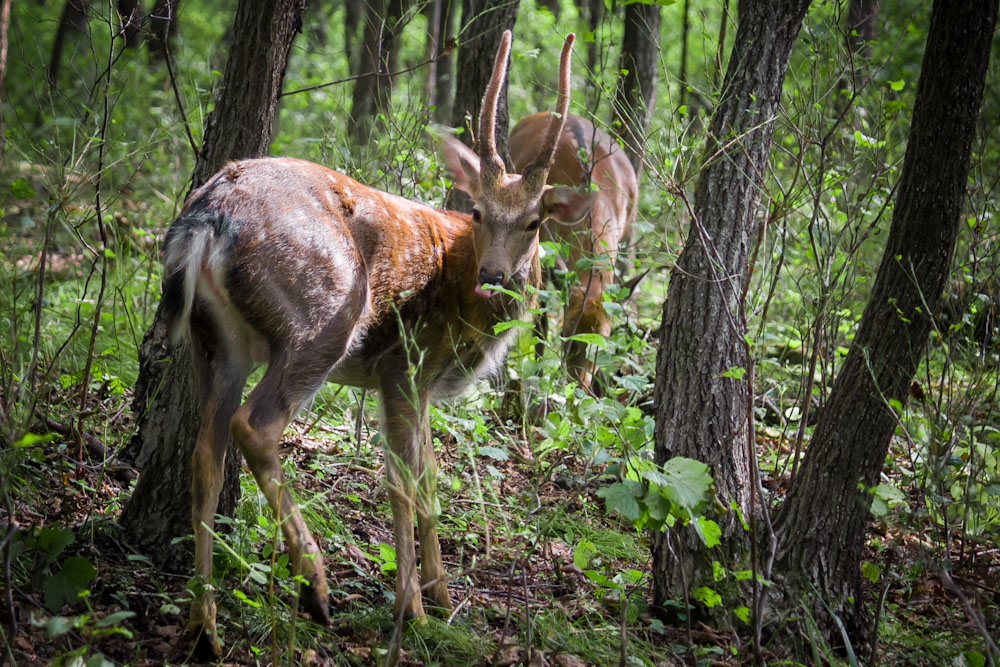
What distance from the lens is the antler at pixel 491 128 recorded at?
4836 mm

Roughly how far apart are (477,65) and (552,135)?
264 cm

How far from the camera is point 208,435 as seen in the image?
382cm

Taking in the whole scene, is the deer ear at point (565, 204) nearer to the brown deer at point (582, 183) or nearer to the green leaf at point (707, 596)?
the brown deer at point (582, 183)

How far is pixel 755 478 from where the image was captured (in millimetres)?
3592

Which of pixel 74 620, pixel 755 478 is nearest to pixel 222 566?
pixel 74 620

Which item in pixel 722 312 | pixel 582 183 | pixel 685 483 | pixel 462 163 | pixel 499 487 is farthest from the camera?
pixel 582 183

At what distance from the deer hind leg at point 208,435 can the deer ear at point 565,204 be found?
193 centimetres

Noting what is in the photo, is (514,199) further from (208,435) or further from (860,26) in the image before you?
(860,26)

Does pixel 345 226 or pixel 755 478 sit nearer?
pixel 755 478

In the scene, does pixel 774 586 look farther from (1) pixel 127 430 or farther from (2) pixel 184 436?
(1) pixel 127 430

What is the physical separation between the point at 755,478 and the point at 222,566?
2313 mm

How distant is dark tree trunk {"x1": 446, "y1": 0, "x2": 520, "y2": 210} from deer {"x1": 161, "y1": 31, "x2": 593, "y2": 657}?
227cm

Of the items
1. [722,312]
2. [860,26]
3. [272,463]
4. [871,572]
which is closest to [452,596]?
[272,463]

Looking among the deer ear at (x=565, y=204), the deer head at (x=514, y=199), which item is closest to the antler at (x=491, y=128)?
the deer head at (x=514, y=199)
